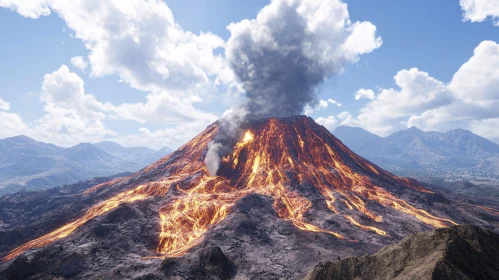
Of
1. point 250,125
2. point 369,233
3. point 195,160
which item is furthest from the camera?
point 250,125

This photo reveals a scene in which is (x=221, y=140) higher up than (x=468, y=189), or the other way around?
(x=221, y=140)

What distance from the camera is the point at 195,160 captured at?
101 meters

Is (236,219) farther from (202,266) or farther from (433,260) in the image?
(433,260)

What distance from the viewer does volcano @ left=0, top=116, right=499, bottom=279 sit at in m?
42.8

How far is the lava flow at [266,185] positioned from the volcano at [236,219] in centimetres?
34

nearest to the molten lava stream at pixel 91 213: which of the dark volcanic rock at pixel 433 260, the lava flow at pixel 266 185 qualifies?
the lava flow at pixel 266 185

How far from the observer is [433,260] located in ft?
77.9

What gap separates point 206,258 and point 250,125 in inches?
3068

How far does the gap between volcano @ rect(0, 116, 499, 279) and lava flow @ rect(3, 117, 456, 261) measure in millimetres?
344

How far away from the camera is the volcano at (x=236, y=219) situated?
4281cm

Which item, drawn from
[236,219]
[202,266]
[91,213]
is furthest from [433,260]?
[91,213]

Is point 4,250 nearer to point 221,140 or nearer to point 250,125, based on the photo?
point 221,140

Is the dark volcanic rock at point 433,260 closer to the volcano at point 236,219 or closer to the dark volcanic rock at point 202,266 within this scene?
the volcano at point 236,219

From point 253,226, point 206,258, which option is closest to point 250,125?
point 253,226
